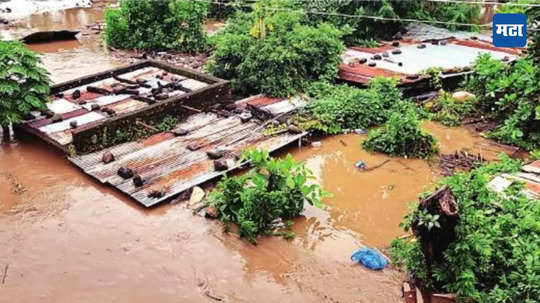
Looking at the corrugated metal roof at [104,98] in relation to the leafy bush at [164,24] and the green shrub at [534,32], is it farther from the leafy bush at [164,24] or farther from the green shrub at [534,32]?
the green shrub at [534,32]

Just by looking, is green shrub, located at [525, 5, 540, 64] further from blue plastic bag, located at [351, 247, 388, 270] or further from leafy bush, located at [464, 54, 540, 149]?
blue plastic bag, located at [351, 247, 388, 270]

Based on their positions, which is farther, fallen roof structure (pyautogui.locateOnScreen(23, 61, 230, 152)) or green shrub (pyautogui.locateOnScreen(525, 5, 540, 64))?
green shrub (pyautogui.locateOnScreen(525, 5, 540, 64))

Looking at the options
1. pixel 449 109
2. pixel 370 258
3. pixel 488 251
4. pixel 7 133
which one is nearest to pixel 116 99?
pixel 7 133

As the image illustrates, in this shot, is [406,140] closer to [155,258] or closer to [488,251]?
[488,251]

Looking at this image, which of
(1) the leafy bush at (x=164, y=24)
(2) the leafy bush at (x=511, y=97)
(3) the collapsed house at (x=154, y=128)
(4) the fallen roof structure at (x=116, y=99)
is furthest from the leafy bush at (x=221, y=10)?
(2) the leafy bush at (x=511, y=97)

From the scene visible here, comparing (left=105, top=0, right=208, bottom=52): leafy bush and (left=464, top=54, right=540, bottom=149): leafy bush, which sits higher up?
(left=105, top=0, right=208, bottom=52): leafy bush

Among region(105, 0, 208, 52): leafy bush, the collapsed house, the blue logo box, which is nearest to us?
the collapsed house

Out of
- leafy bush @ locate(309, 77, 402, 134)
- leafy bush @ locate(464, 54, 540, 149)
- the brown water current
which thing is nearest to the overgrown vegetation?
leafy bush @ locate(309, 77, 402, 134)

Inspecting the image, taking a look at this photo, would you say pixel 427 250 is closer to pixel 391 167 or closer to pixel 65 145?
pixel 391 167
